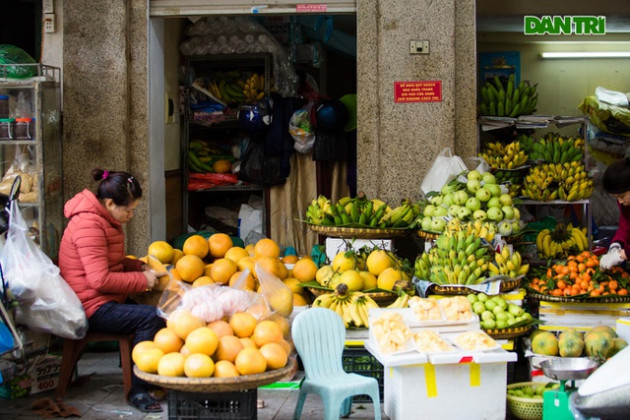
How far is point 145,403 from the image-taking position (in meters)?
6.38

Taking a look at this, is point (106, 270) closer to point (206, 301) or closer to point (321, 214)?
point (206, 301)

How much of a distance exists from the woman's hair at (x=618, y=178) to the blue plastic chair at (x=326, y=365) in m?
2.42

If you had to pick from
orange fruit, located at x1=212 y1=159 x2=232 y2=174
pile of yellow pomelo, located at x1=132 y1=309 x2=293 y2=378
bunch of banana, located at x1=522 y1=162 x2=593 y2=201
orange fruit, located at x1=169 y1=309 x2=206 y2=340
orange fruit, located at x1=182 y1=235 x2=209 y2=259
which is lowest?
pile of yellow pomelo, located at x1=132 y1=309 x2=293 y2=378

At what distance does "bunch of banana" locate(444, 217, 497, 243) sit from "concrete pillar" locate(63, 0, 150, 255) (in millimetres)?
3156

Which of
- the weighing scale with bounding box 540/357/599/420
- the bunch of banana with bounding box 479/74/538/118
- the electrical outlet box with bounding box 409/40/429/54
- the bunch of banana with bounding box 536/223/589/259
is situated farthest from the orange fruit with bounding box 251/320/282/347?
the bunch of banana with bounding box 479/74/538/118

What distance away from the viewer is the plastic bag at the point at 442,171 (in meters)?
7.98

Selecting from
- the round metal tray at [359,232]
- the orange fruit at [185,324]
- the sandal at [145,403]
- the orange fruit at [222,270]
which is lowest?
the sandal at [145,403]

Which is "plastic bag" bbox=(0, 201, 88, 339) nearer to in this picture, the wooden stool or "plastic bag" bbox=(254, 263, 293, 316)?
the wooden stool

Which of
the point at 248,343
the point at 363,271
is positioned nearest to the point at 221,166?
the point at 363,271

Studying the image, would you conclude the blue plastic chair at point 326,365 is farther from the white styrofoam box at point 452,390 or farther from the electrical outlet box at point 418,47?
the electrical outlet box at point 418,47

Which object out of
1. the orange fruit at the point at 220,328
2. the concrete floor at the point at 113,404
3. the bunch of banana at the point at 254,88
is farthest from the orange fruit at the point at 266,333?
the bunch of banana at the point at 254,88

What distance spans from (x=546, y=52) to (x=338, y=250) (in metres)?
6.15

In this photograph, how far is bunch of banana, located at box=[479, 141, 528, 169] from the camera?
903 centimetres

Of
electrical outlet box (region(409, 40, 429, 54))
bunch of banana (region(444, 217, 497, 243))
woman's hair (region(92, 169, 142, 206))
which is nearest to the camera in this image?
woman's hair (region(92, 169, 142, 206))
